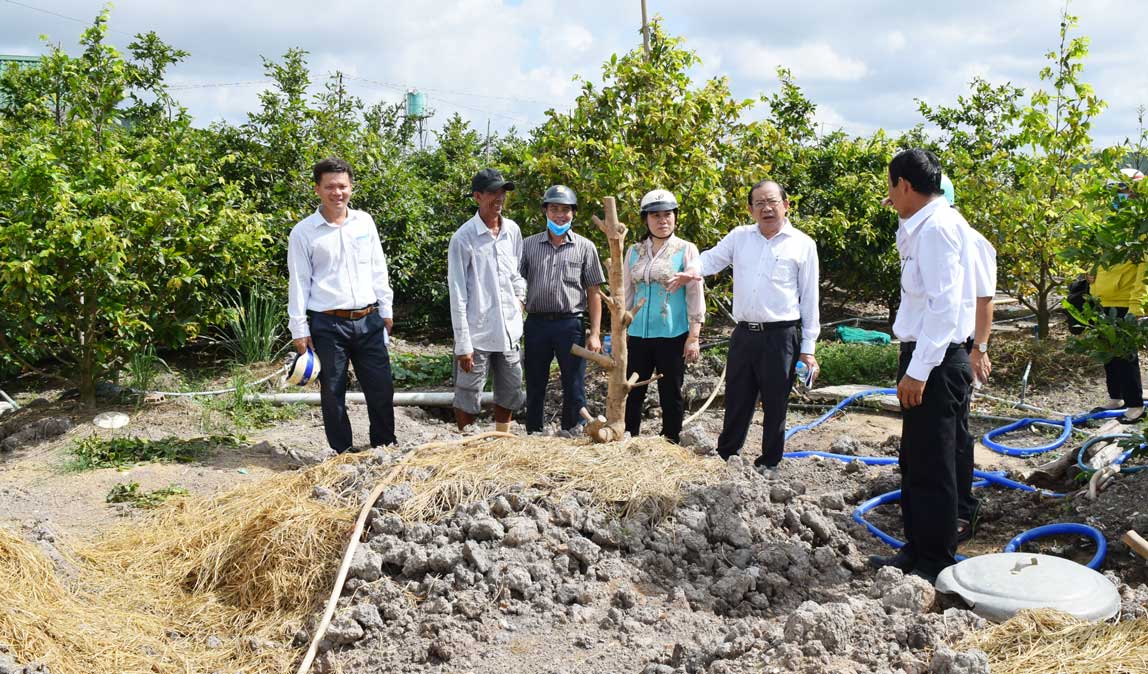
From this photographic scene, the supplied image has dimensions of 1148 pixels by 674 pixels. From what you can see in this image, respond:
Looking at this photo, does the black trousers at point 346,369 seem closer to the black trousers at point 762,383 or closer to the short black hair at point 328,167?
the short black hair at point 328,167

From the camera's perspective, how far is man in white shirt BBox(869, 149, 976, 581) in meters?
3.77

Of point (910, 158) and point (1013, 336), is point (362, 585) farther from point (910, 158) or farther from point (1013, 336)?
point (1013, 336)

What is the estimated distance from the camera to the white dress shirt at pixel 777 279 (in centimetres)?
514

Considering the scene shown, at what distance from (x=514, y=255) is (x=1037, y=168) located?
550 cm

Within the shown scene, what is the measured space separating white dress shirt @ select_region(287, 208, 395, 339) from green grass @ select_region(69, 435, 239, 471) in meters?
1.39

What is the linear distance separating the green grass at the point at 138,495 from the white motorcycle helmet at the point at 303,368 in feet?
2.85

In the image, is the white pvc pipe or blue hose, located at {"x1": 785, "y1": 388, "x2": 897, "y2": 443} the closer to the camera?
blue hose, located at {"x1": 785, "y1": 388, "x2": 897, "y2": 443}

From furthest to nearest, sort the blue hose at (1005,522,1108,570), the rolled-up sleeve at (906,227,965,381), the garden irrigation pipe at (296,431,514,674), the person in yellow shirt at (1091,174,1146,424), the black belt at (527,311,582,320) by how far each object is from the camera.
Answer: the person in yellow shirt at (1091,174,1146,424) < the black belt at (527,311,582,320) < the blue hose at (1005,522,1108,570) < the rolled-up sleeve at (906,227,965,381) < the garden irrigation pipe at (296,431,514,674)

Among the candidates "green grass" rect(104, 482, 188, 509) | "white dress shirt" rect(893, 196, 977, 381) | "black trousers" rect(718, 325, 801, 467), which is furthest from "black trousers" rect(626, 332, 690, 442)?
"green grass" rect(104, 482, 188, 509)

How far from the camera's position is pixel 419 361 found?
881 cm

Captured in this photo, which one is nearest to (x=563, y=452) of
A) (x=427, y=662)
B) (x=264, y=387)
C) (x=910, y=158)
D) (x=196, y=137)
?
(x=427, y=662)

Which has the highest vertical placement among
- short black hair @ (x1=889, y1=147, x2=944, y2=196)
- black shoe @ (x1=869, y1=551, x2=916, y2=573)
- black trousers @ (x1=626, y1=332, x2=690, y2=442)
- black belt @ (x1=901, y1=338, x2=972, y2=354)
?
short black hair @ (x1=889, y1=147, x2=944, y2=196)

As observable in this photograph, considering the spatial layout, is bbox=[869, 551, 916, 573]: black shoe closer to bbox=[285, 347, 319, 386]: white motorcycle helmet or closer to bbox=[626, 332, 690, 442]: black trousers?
bbox=[626, 332, 690, 442]: black trousers

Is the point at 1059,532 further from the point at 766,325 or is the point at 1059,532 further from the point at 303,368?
the point at 303,368
